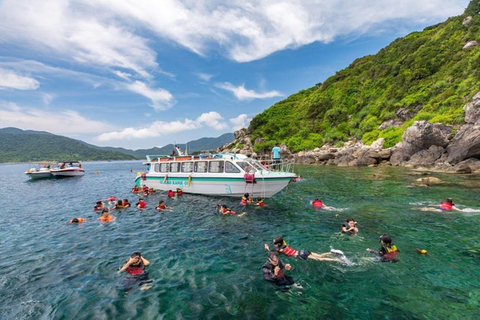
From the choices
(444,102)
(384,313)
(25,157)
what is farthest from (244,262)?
(25,157)

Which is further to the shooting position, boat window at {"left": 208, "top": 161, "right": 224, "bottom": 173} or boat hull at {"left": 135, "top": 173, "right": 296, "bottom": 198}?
boat window at {"left": 208, "top": 161, "right": 224, "bottom": 173}

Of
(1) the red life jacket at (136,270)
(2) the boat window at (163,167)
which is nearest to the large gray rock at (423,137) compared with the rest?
(2) the boat window at (163,167)

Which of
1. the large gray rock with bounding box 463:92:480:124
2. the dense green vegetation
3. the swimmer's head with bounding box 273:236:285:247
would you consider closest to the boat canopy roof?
the swimmer's head with bounding box 273:236:285:247

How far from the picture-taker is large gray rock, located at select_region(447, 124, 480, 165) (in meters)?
29.0

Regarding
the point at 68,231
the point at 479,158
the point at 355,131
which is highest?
the point at 355,131

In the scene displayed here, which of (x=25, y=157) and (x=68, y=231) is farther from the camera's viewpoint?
(x=25, y=157)

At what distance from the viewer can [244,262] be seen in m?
9.12

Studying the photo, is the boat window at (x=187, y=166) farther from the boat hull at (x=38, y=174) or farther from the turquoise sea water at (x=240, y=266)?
the boat hull at (x=38, y=174)

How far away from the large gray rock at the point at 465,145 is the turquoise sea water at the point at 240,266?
16970 mm

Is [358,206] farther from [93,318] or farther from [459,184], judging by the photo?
[93,318]

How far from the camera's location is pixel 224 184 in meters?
20.5

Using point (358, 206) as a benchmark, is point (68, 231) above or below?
below

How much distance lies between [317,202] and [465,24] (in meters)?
84.1

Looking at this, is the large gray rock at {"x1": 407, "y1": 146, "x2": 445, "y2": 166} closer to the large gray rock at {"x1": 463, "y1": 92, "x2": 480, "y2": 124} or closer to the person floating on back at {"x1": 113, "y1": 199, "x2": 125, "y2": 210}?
the large gray rock at {"x1": 463, "y1": 92, "x2": 480, "y2": 124}
